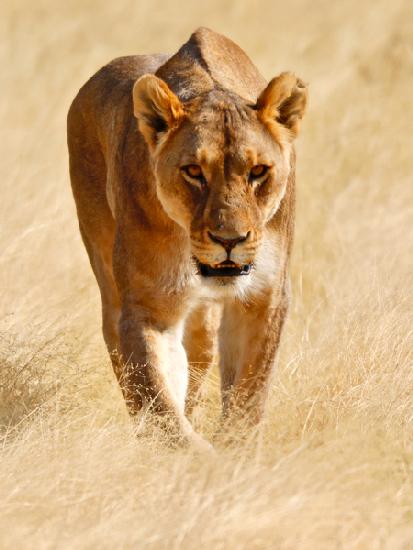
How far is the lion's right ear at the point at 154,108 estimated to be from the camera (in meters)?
6.02

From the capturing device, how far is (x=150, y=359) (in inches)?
243

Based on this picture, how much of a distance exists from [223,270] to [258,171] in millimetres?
446

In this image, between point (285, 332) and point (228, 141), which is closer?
point (228, 141)

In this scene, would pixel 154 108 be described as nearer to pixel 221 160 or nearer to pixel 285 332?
pixel 221 160

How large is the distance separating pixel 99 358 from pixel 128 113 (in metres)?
1.62

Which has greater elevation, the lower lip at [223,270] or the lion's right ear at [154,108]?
the lion's right ear at [154,108]

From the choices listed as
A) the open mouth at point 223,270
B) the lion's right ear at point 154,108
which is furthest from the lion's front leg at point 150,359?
the lion's right ear at point 154,108

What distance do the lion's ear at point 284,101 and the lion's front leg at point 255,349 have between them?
2.58 ft

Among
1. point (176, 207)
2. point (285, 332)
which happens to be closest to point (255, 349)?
point (176, 207)

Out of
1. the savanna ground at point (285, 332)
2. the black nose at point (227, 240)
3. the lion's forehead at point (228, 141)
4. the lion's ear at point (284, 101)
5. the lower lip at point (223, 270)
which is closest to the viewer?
the savanna ground at point (285, 332)

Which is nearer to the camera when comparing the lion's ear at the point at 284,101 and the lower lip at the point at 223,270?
the lower lip at the point at 223,270

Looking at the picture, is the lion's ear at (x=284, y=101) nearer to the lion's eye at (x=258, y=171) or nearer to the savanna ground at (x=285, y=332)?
the lion's eye at (x=258, y=171)

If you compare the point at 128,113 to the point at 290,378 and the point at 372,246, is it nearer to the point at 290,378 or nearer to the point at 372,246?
the point at 290,378

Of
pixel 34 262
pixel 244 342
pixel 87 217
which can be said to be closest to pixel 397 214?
pixel 34 262
